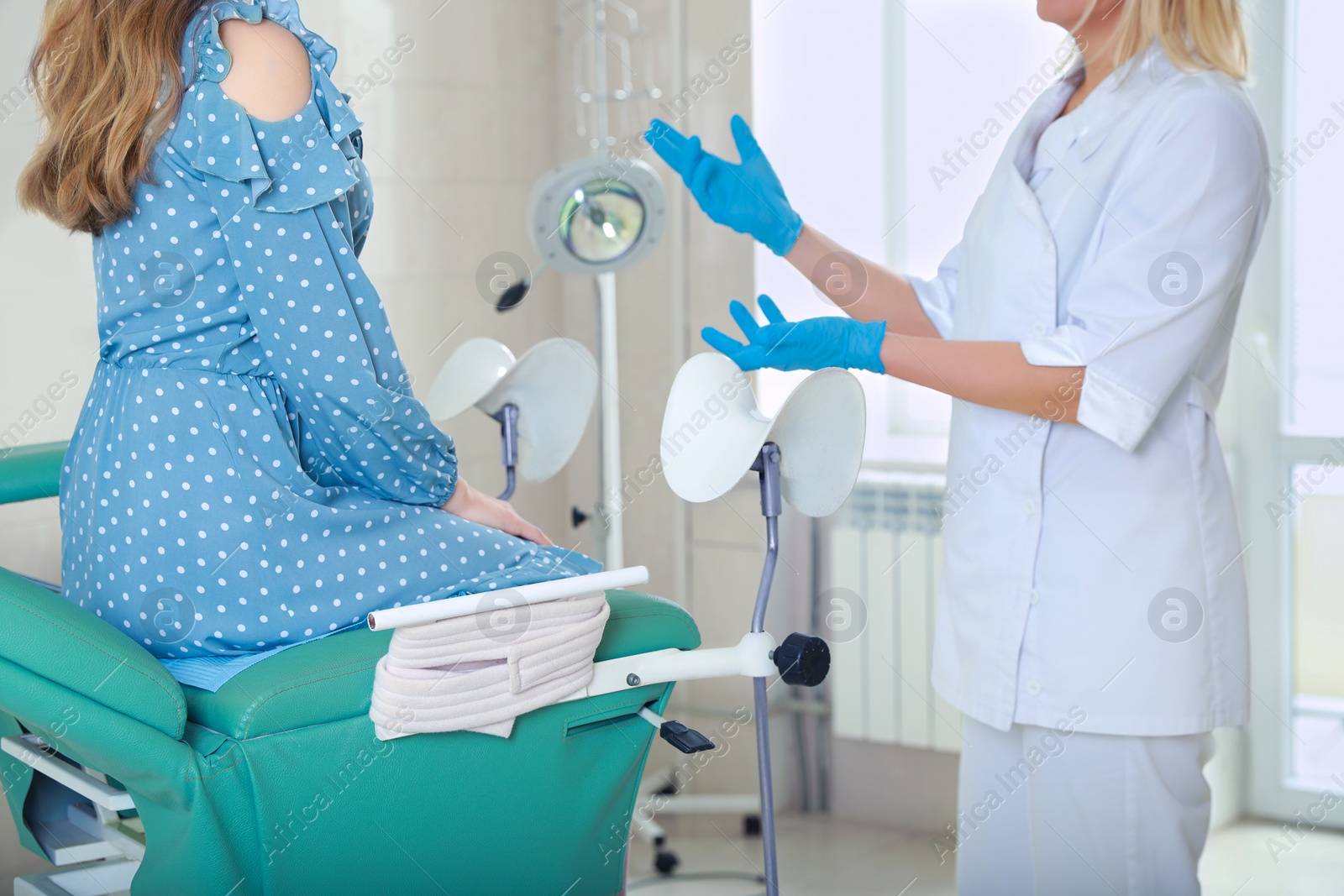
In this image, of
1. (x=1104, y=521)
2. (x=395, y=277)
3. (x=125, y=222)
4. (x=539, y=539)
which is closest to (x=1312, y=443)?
(x=1104, y=521)

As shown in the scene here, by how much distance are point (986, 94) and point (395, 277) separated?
1336 mm

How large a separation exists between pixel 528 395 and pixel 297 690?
62 cm

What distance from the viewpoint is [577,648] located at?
130 centimetres

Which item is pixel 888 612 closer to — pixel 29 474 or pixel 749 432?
pixel 749 432

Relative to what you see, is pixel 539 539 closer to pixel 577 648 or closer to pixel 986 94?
pixel 577 648

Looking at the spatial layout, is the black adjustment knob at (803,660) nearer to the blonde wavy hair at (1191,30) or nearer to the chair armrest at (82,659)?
the chair armrest at (82,659)

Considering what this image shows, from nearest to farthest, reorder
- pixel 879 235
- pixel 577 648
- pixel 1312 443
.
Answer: pixel 577 648 < pixel 1312 443 < pixel 879 235

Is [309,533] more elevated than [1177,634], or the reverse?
[309,533]

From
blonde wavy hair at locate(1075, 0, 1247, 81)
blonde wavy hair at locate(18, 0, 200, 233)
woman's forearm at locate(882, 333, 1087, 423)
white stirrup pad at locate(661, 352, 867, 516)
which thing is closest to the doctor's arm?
woman's forearm at locate(882, 333, 1087, 423)

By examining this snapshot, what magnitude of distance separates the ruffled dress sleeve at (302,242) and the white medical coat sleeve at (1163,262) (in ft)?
2.53

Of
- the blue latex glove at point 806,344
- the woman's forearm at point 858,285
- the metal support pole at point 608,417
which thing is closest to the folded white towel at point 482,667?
the blue latex glove at point 806,344

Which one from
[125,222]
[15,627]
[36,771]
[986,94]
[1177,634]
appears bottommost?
[36,771]

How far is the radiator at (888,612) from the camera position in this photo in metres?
2.64

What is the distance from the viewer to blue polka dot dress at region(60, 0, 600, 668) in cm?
129
